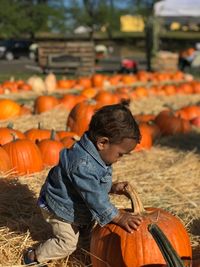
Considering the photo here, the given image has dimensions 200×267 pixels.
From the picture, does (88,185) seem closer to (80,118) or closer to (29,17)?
(80,118)

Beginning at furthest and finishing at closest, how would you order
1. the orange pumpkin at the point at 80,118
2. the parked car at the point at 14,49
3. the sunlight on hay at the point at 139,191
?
the parked car at the point at 14,49 < the orange pumpkin at the point at 80,118 < the sunlight on hay at the point at 139,191

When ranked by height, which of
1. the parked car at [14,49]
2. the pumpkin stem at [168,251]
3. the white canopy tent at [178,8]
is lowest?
the parked car at [14,49]

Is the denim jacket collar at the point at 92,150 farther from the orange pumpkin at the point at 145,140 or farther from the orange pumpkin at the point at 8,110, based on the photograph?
the orange pumpkin at the point at 8,110

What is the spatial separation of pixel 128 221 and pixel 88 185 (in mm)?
310

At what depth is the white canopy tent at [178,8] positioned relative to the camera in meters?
30.1

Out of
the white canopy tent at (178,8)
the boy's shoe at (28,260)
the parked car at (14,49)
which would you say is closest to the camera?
the boy's shoe at (28,260)

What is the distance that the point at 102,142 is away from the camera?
3152 millimetres

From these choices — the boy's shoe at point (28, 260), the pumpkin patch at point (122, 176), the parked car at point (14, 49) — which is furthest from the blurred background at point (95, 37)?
the boy's shoe at point (28, 260)

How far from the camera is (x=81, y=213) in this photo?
11.2 ft

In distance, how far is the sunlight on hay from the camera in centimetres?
376

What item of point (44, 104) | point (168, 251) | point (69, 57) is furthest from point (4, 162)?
point (69, 57)

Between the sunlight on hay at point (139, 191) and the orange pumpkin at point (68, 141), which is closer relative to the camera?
the sunlight on hay at point (139, 191)

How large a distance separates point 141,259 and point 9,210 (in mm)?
1503

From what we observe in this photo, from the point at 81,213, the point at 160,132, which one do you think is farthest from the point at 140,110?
the point at 81,213
